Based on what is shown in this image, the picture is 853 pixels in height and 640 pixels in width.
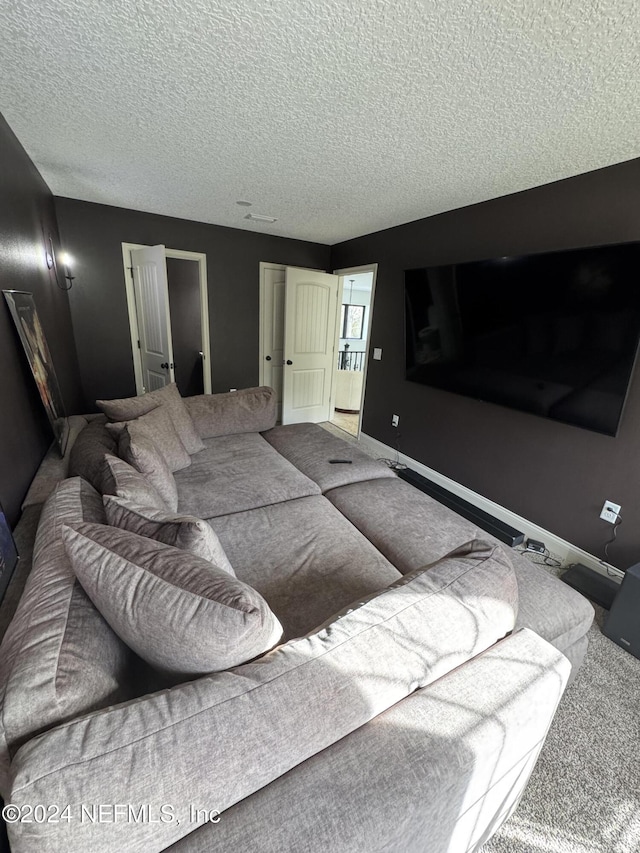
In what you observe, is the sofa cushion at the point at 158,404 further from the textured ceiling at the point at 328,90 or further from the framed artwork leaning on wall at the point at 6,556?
the textured ceiling at the point at 328,90

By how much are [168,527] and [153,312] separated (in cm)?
320

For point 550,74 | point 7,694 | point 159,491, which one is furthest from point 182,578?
point 550,74

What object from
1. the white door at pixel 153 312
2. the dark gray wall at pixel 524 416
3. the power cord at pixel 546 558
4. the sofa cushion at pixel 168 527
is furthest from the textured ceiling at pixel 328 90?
the power cord at pixel 546 558

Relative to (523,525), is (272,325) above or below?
above

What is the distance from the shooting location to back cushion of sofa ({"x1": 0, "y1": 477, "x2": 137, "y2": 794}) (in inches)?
24.3

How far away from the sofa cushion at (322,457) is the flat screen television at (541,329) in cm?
114

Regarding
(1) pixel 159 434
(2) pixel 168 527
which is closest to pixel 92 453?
(1) pixel 159 434

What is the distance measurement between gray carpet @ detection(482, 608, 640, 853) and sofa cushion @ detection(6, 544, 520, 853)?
68 centimetres

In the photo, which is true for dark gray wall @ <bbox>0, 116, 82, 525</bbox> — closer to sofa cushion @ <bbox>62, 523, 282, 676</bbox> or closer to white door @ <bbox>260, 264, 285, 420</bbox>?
sofa cushion @ <bbox>62, 523, 282, 676</bbox>

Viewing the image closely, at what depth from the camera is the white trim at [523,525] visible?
2.28 m

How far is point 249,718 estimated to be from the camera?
0.65 metres

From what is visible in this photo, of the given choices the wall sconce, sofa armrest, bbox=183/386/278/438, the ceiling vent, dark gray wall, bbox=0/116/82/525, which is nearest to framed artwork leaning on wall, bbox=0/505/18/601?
dark gray wall, bbox=0/116/82/525

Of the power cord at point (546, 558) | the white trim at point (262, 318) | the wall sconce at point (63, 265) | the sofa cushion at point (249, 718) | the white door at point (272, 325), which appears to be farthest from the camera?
the white door at point (272, 325)

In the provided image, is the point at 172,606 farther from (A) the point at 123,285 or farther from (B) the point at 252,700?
(A) the point at 123,285
